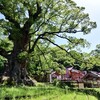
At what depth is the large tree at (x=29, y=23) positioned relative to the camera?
1022 inches

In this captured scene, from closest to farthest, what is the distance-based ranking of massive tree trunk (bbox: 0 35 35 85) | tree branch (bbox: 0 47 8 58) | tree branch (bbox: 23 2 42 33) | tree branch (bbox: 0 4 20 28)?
massive tree trunk (bbox: 0 35 35 85), tree branch (bbox: 0 4 20 28), tree branch (bbox: 23 2 42 33), tree branch (bbox: 0 47 8 58)

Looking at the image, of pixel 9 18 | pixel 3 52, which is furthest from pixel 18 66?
pixel 9 18

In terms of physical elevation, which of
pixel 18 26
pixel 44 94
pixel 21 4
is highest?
pixel 21 4

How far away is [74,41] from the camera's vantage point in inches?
1074

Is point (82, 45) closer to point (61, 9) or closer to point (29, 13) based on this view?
point (61, 9)

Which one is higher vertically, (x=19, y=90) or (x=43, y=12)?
(x=43, y=12)

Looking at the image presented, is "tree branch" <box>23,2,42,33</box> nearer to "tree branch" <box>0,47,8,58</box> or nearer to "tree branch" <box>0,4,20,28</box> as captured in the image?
"tree branch" <box>0,4,20,28</box>

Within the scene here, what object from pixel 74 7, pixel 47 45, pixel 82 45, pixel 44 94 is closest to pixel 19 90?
pixel 44 94

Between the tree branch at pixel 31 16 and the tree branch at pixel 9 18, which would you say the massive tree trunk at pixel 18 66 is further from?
the tree branch at pixel 9 18

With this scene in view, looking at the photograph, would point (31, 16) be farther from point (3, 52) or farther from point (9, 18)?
point (3, 52)

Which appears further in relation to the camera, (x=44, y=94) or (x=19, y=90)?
(x=44, y=94)

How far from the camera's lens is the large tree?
85.1ft

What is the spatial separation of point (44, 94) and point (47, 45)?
575 inches

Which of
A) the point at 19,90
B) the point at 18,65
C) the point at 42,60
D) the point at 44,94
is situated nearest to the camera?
the point at 19,90
